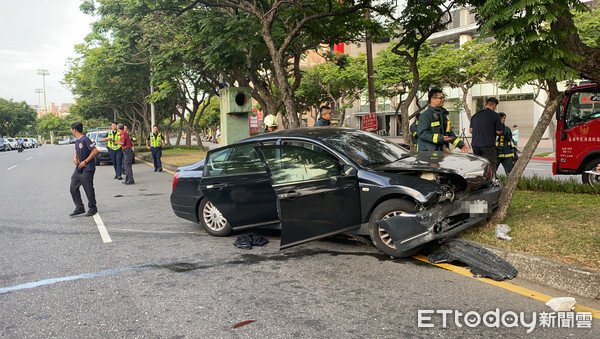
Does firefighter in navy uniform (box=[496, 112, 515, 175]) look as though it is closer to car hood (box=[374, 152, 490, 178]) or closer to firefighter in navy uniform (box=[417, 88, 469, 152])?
firefighter in navy uniform (box=[417, 88, 469, 152])

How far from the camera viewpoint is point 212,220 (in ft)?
21.5

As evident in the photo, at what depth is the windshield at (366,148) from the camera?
18.1 ft

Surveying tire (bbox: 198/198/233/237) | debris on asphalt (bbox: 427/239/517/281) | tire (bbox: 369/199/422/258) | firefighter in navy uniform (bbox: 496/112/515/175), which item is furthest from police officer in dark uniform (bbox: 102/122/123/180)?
debris on asphalt (bbox: 427/239/517/281)

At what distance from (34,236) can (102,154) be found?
52.6ft

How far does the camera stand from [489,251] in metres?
4.80

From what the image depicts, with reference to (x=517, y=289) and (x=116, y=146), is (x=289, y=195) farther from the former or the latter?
(x=116, y=146)

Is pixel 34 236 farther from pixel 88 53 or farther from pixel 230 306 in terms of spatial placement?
pixel 88 53

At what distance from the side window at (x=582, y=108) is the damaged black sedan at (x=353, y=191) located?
4.55 meters

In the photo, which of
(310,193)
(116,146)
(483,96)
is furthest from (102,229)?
(483,96)

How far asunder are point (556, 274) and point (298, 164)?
271 centimetres

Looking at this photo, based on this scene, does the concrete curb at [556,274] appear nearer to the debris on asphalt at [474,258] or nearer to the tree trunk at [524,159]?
the debris on asphalt at [474,258]

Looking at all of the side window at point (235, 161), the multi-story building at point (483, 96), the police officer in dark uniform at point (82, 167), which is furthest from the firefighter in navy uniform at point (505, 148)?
the multi-story building at point (483, 96)

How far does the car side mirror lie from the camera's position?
513cm

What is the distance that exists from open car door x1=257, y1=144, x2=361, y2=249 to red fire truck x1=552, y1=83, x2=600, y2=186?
6235 millimetres
